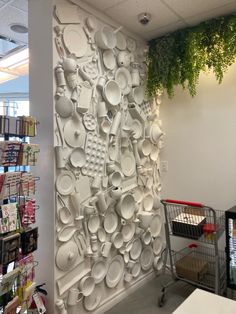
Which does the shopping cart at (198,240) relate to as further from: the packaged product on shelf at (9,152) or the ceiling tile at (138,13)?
the ceiling tile at (138,13)

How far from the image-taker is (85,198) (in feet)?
7.40

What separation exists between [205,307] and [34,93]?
187 centimetres

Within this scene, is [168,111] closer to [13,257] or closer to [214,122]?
[214,122]

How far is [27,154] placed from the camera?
163 centimetres

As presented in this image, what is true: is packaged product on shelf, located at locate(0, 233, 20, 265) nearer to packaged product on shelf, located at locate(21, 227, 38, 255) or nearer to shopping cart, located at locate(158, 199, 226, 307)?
packaged product on shelf, located at locate(21, 227, 38, 255)

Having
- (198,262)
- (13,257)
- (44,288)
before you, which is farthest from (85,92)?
(198,262)

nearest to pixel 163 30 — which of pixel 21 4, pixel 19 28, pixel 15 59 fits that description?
pixel 21 4

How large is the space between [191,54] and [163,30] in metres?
0.43

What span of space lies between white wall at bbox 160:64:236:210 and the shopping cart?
1.04 feet

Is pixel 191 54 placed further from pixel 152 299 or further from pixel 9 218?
pixel 152 299

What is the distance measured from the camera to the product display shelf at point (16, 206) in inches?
58.3

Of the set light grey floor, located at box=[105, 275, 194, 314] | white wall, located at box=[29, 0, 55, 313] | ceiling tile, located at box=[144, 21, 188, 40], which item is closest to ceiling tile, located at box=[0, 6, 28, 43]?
white wall, located at box=[29, 0, 55, 313]

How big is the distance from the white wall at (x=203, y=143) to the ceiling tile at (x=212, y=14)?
1.69 feet

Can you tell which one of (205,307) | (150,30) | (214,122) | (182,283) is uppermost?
(150,30)
